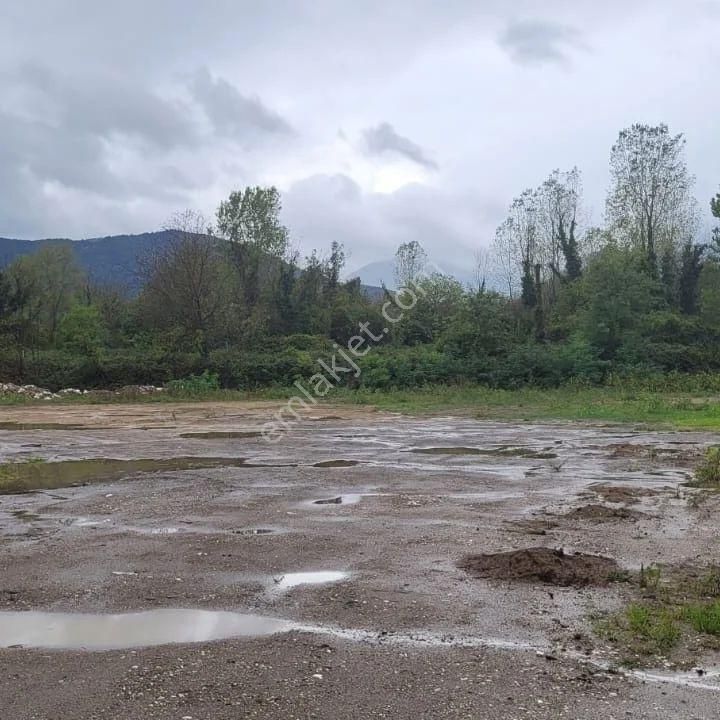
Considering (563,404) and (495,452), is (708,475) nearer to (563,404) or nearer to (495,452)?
(495,452)

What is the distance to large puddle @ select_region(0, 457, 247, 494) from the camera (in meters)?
12.0

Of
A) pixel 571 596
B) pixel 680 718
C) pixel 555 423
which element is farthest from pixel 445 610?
pixel 555 423

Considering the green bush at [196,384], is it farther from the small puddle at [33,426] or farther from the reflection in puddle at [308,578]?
the reflection in puddle at [308,578]

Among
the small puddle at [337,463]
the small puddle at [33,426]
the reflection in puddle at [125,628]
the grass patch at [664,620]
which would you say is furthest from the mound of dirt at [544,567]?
the small puddle at [33,426]

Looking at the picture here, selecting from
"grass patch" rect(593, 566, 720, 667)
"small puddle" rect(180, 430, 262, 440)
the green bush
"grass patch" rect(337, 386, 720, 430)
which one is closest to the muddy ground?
"grass patch" rect(593, 566, 720, 667)

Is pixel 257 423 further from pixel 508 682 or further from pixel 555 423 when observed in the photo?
pixel 508 682

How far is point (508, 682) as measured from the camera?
4352 millimetres

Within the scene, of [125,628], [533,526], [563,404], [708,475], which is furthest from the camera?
[563,404]

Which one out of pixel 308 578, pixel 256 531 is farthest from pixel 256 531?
pixel 308 578

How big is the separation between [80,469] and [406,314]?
36.1 meters

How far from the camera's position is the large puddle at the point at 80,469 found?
12.0 m

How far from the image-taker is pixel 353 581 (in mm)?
6398

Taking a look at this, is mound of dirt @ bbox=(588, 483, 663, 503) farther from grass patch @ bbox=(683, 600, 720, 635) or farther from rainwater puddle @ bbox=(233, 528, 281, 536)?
grass patch @ bbox=(683, 600, 720, 635)

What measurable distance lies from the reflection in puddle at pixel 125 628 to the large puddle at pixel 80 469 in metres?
6.35
